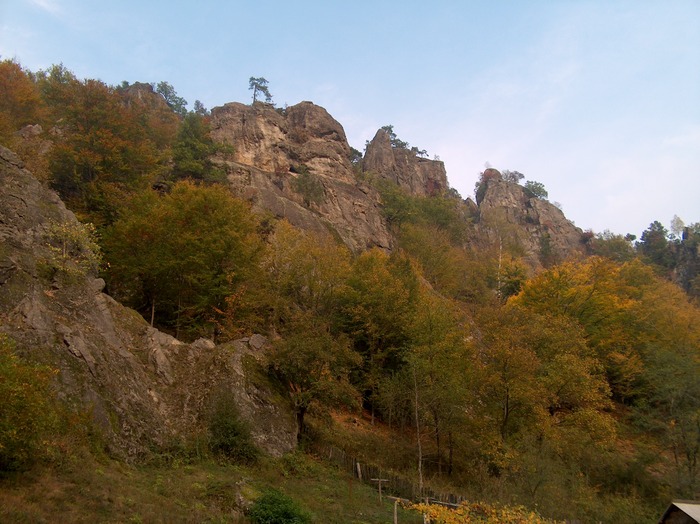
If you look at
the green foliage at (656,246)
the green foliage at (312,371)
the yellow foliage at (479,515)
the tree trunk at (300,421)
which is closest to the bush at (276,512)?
the yellow foliage at (479,515)

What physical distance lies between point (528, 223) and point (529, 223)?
21cm

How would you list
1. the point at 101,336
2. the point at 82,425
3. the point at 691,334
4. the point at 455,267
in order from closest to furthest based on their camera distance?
1. the point at 82,425
2. the point at 101,336
3. the point at 691,334
4. the point at 455,267

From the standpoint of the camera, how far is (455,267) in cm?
4844

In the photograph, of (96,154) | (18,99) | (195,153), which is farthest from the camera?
(195,153)

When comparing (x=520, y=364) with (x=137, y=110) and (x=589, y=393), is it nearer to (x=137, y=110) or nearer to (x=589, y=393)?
(x=589, y=393)

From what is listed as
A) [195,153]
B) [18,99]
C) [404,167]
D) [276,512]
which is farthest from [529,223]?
[276,512]

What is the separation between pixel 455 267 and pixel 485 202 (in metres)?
46.0

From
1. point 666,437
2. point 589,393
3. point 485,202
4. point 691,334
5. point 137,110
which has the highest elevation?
point 485,202

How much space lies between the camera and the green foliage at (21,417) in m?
9.80

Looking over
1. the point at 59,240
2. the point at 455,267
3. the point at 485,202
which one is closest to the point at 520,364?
the point at 59,240

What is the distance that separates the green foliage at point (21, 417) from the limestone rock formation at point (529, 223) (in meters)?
64.7

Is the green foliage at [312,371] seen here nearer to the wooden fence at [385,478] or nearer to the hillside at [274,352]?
the hillside at [274,352]

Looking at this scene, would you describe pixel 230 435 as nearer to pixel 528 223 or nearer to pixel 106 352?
pixel 106 352

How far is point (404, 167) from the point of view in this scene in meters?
81.1
